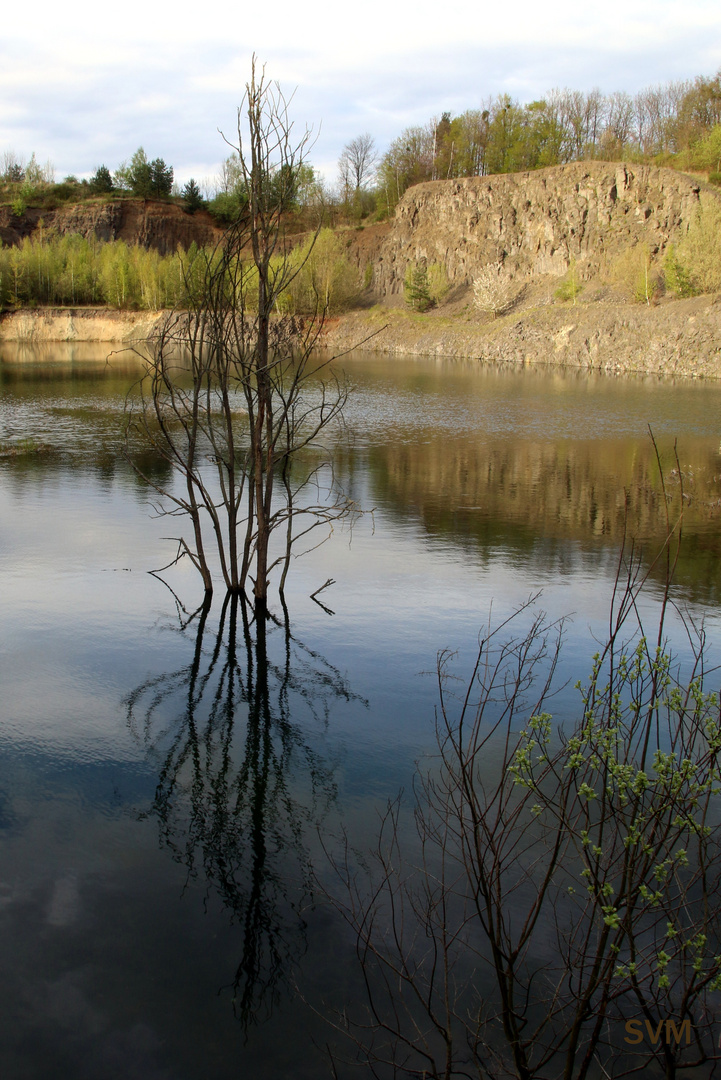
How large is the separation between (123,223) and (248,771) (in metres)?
101

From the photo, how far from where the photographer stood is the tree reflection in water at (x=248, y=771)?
4695 mm

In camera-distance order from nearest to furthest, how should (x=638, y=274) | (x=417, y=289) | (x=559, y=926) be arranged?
(x=559, y=926), (x=638, y=274), (x=417, y=289)

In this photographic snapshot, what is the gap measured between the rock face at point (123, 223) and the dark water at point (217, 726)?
86.2 metres

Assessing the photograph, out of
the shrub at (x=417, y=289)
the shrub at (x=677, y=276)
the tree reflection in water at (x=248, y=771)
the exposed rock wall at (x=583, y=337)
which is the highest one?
the shrub at (x=417, y=289)

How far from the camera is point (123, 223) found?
9550cm

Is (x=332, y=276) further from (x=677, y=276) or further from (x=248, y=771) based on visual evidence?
(x=248, y=771)

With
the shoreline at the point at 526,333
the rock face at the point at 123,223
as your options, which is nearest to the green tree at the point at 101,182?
the rock face at the point at 123,223

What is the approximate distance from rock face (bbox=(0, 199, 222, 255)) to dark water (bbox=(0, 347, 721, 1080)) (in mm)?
86172

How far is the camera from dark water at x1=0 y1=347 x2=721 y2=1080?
13.6ft

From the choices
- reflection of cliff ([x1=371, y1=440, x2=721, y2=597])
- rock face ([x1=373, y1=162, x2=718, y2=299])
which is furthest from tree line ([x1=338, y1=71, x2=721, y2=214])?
reflection of cliff ([x1=371, y1=440, x2=721, y2=597])

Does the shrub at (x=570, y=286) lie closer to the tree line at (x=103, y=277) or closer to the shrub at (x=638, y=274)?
the shrub at (x=638, y=274)

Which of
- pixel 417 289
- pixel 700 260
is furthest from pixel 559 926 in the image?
pixel 417 289

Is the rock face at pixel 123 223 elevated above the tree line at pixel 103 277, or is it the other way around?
the rock face at pixel 123 223

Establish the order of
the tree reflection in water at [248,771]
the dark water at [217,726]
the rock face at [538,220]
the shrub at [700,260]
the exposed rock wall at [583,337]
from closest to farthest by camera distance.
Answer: the dark water at [217,726] < the tree reflection in water at [248,771] < the exposed rock wall at [583,337] < the shrub at [700,260] < the rock face at [538,220]
